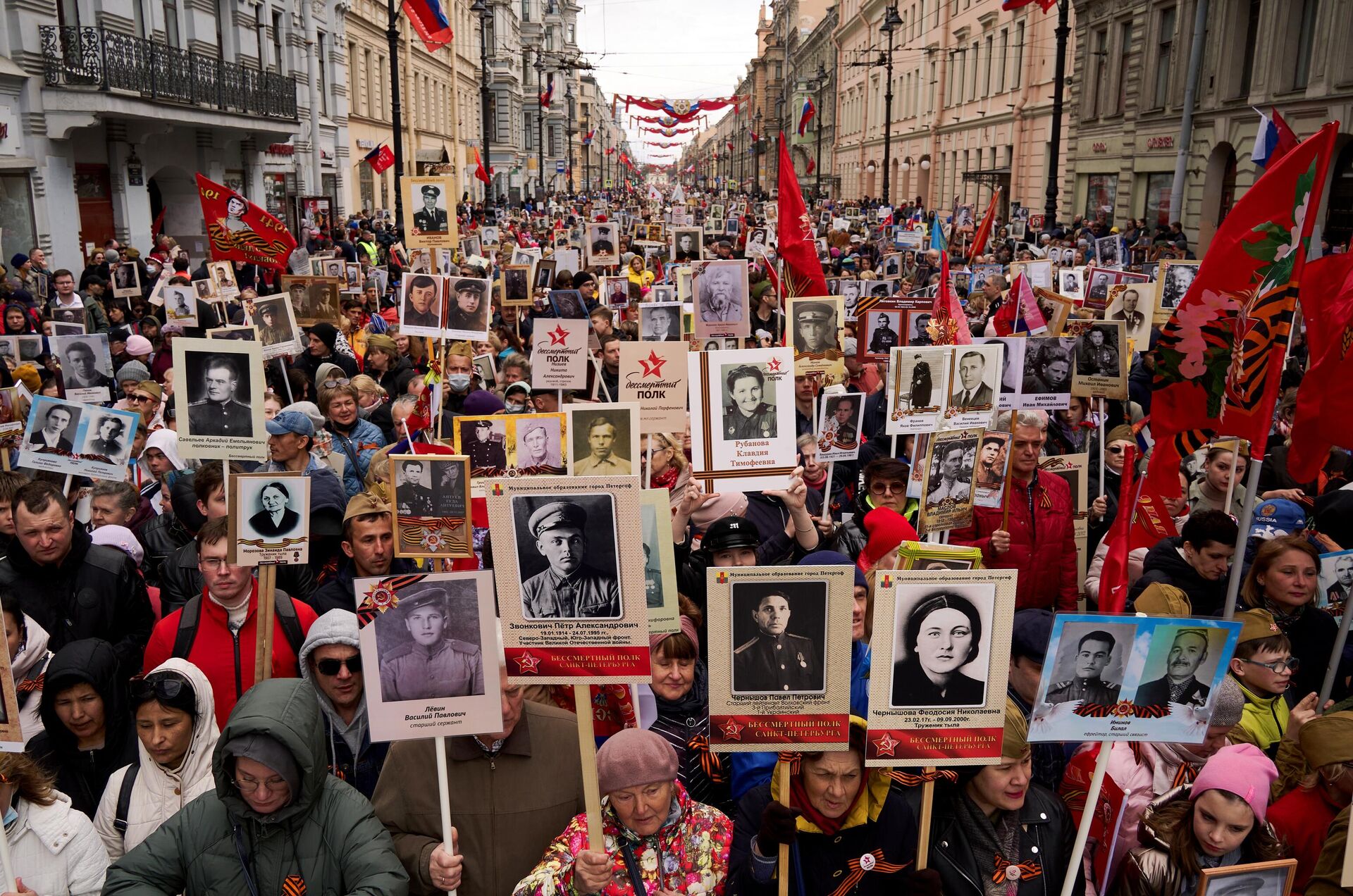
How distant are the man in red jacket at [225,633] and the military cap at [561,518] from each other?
4.89 ft

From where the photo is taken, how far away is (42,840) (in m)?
3.32

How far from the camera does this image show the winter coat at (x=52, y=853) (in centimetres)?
331

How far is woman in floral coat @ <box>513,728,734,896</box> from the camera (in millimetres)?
3219

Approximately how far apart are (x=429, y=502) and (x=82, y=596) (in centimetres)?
149

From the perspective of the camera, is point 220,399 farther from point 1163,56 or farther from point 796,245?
point 1163,56

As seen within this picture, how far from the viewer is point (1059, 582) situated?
587 centimetres

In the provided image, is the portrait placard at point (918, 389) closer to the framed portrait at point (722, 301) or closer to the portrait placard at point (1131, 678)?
the portrait placard at point (1131, 678)

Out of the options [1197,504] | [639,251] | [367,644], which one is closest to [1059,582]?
[1197,504]

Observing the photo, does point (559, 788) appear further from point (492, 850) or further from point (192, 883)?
point (192, 883)

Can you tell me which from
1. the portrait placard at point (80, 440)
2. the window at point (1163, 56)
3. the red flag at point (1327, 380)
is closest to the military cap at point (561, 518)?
the red flag at point (1327, 380)

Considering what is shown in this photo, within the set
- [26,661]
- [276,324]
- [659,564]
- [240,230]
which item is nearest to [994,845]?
[659,564]

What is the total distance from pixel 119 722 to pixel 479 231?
2094 cm

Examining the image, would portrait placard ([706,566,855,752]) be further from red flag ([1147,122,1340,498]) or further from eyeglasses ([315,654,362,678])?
red flag ([1147,122,1340,498])

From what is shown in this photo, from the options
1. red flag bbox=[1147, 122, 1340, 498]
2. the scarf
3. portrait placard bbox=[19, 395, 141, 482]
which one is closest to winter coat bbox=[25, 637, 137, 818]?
portrait placard bbox=[19, 395, 141, 482]
